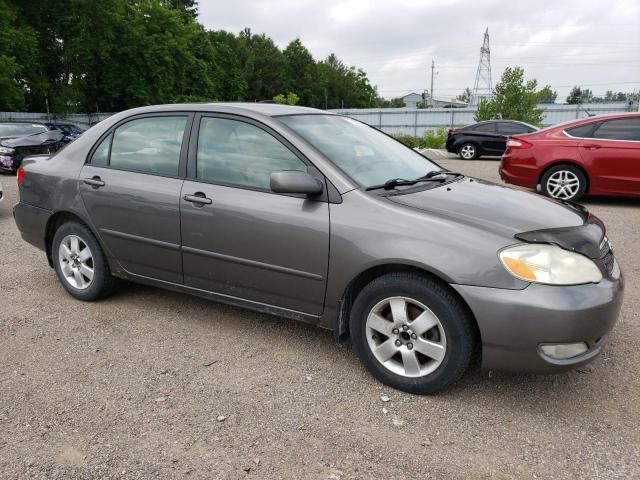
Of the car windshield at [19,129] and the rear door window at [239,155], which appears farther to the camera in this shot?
the car windshield at [19,129]

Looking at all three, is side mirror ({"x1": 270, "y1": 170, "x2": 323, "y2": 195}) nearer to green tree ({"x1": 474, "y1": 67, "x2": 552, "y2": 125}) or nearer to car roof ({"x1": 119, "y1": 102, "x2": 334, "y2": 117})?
car roof ({"x1": 119, "y1": 102, "x2": 334, "y2": 117})

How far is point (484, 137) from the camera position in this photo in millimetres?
17953

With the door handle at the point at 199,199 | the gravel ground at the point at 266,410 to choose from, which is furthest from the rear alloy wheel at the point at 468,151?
the door handle at the point at 199,199

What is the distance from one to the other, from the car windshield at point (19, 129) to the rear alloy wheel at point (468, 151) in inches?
502

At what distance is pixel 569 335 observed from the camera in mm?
2641

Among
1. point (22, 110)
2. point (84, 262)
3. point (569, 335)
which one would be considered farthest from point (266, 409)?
point (22, 110)

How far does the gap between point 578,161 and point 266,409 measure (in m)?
7.00

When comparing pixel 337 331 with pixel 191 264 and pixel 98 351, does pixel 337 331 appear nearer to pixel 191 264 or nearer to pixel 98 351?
pixel 191 264

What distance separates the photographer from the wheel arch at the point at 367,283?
9.21 ft

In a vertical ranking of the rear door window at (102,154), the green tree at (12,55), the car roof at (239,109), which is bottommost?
the rear door window at (102,154)

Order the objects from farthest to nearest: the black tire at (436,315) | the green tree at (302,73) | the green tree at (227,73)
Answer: the green tree at (302,73) < the green tree at (227,73) < the black tire at (436,315)

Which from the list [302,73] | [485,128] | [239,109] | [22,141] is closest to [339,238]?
[239,109]

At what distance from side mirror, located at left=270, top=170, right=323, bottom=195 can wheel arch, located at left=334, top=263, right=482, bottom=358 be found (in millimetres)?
552

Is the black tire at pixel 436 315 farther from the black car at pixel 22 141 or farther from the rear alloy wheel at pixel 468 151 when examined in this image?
the rear alloy wheel at pixel 468 151
